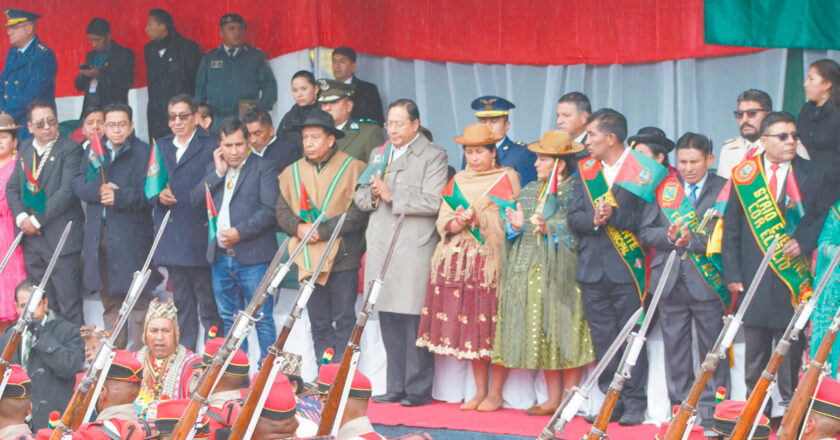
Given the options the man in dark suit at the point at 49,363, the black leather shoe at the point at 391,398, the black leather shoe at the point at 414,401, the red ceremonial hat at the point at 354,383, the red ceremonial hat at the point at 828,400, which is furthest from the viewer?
the black leather shoe at the point at 391,398

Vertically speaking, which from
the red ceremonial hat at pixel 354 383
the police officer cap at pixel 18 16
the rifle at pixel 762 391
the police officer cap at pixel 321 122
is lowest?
the red ceremonial hat at pixel 354 383

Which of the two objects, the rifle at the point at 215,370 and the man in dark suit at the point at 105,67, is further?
the man in dark suit at the point at 105,67

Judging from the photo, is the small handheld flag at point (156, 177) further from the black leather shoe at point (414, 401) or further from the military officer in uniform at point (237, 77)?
the black leather shoe at point (414, 401)

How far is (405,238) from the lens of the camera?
7816 mm

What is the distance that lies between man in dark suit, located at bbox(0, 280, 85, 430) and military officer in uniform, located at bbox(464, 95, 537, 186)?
Answer: 115 inches

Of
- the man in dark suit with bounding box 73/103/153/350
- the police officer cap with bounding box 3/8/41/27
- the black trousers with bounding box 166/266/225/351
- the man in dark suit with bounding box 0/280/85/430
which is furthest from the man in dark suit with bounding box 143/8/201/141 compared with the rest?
the man in dark suit with bounding box 0/280/85/430

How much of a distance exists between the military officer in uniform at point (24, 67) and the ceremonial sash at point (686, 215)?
5.57 meters

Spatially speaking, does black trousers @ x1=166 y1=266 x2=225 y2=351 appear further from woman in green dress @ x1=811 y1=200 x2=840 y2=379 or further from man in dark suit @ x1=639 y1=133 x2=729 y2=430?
woman in green dress @ x1=811 y1=200 x2=840 y2=379

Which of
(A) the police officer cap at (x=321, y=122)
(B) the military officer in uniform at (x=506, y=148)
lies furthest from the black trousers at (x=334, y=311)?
(B) the military officer in uniform at (x=506, y=148)

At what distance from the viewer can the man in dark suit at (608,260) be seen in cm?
702

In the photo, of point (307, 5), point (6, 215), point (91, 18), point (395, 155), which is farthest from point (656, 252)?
point (91, 18)

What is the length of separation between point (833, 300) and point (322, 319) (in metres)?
3.31

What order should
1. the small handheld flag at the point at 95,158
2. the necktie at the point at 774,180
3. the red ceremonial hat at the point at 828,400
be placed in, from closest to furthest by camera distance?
the red ceremonial hat at the point at 828,400 < the necktie at the point at 774,180 < the small handheld flag at the point at 95,158

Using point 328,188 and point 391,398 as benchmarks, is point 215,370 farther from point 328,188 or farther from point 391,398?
point 328,188
